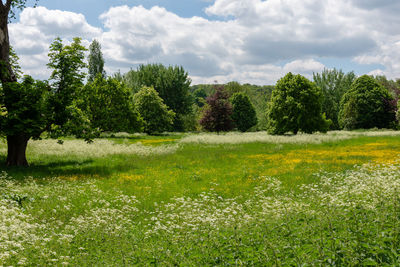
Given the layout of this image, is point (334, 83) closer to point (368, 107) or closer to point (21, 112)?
point (368, 107)

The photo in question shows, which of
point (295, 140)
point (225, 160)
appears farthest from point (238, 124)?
point (225, 160)

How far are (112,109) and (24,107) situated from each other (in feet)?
94.6

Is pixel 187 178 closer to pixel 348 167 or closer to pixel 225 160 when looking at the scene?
pixel 225 160

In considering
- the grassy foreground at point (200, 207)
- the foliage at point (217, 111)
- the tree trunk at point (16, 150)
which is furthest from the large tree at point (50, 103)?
the foliage at point (217, 111)

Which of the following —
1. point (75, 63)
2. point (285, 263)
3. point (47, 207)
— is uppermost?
point (75, 63)

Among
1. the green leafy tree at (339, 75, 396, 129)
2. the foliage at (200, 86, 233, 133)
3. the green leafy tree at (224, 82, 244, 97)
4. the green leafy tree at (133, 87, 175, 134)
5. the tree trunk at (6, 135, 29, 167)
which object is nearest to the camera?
the tree trunk at (6, 135, 29, 167)

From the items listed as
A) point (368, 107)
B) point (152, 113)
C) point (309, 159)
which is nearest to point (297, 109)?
point (309, 159)

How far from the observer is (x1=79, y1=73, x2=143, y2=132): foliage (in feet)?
148

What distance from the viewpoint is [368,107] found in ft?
201

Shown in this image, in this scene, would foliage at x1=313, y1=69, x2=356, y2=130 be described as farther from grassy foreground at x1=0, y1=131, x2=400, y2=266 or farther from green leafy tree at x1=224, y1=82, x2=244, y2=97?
grassy foreground at x1=0, y1=131, x2=400, y2=266

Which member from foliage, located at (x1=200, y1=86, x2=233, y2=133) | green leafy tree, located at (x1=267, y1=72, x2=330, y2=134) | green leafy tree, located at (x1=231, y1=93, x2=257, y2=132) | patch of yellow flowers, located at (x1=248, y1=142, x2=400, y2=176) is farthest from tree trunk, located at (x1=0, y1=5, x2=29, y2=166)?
green leafy tree, located at (x1=231, y1=93, x2=257, y2=132)

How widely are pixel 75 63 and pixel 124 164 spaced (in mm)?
7568

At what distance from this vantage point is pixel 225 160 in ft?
71.8

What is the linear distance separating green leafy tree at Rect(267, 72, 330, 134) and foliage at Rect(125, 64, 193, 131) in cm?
3037
